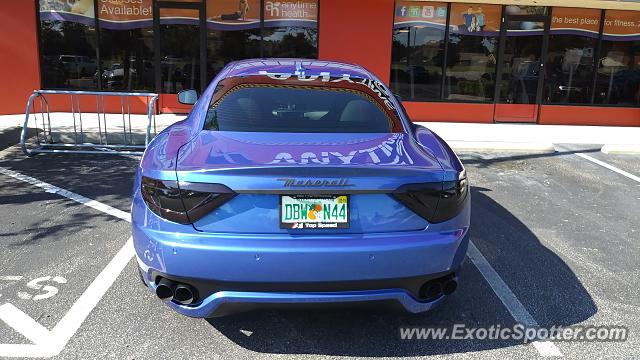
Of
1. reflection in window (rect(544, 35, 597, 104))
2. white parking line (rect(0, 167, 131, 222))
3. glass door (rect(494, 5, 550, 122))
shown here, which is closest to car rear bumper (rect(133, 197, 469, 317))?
white parking line (rect(0, 167, 131, 222))

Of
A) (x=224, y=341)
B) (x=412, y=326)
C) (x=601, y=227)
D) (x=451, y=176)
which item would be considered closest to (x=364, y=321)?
(x=412, y=326)

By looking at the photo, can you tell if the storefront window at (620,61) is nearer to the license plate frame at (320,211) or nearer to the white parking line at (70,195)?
the white parking line at (70,195)

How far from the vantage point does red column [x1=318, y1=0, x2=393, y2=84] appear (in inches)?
443

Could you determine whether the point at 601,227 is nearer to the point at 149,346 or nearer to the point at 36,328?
the point at 149,346

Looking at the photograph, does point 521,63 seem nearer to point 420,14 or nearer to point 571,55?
point 571,55

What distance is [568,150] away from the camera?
31.0ft

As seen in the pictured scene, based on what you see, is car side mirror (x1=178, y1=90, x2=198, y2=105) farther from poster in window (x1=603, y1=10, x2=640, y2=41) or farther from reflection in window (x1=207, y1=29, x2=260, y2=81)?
poster in window (x1=603, y1=10, x2=640, y2=41)

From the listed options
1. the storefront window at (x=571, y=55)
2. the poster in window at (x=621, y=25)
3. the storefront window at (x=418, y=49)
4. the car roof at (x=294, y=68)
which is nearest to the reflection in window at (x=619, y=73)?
the poster in window at (x=621, y=25)

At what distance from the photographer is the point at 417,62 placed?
38.8ft

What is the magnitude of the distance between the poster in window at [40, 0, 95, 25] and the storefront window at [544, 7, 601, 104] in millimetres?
10187

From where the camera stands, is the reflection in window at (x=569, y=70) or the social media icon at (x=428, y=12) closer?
the social media icon at (x=428, y=12)

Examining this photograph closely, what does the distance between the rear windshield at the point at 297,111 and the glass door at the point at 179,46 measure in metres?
8.26

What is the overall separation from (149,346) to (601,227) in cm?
453

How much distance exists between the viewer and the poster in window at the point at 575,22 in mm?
11898
